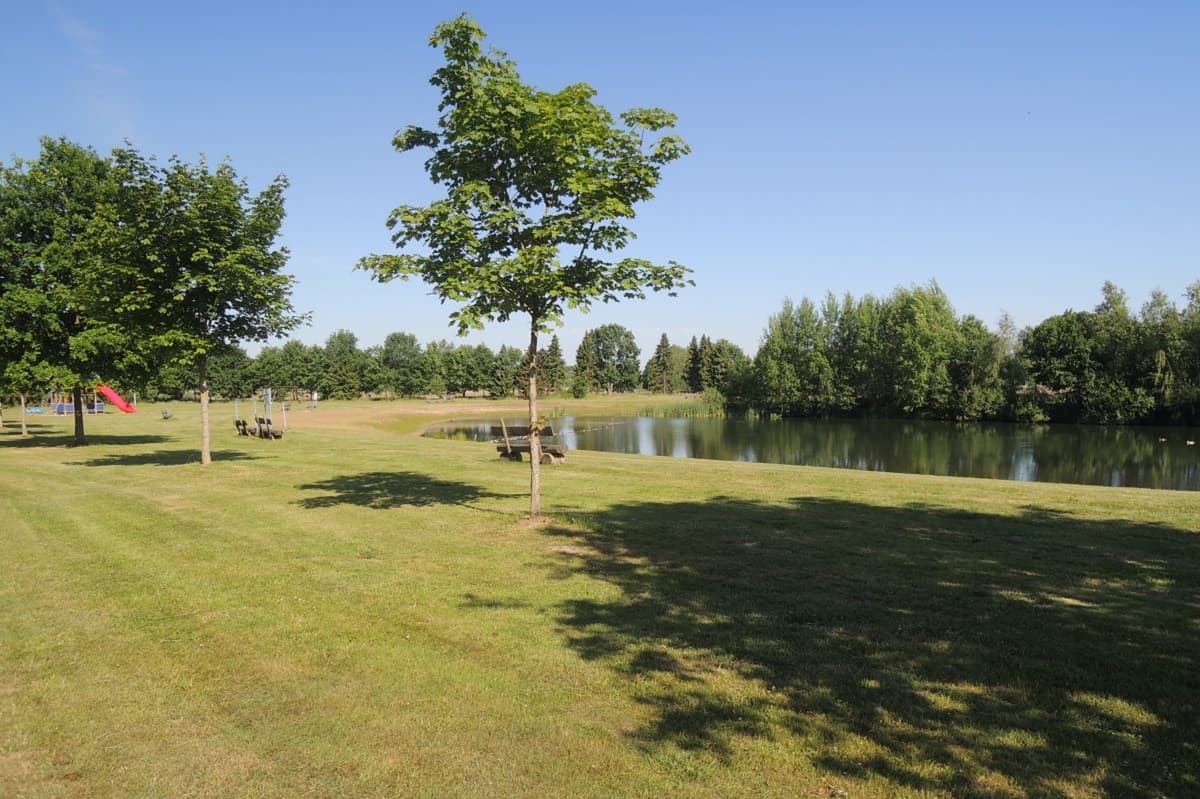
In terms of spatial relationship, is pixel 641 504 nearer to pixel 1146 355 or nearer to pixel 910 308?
pixel 1146 355

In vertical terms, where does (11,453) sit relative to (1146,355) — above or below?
below

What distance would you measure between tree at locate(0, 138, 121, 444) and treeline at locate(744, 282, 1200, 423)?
6885cm

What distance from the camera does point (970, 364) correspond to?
69062mm

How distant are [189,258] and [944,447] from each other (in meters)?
40.1

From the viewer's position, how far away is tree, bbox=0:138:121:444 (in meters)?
22.6

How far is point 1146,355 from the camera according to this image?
59344 millimetres

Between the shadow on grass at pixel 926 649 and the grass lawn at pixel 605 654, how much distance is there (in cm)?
3

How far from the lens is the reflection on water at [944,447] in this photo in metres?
29.9

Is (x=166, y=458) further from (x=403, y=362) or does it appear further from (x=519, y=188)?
(x=403, y=362)

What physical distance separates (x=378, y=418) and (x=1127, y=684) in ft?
201

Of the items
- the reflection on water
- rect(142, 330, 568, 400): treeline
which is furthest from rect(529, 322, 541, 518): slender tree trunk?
rect(142, 330, 568, 400): treeline

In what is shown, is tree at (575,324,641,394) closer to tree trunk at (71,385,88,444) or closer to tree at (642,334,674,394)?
tree at (642,334,674,394)

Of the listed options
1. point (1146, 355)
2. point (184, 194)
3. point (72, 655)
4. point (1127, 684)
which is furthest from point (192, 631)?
point (1146, 355)

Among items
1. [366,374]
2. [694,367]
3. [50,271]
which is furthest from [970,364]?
[366,374]
